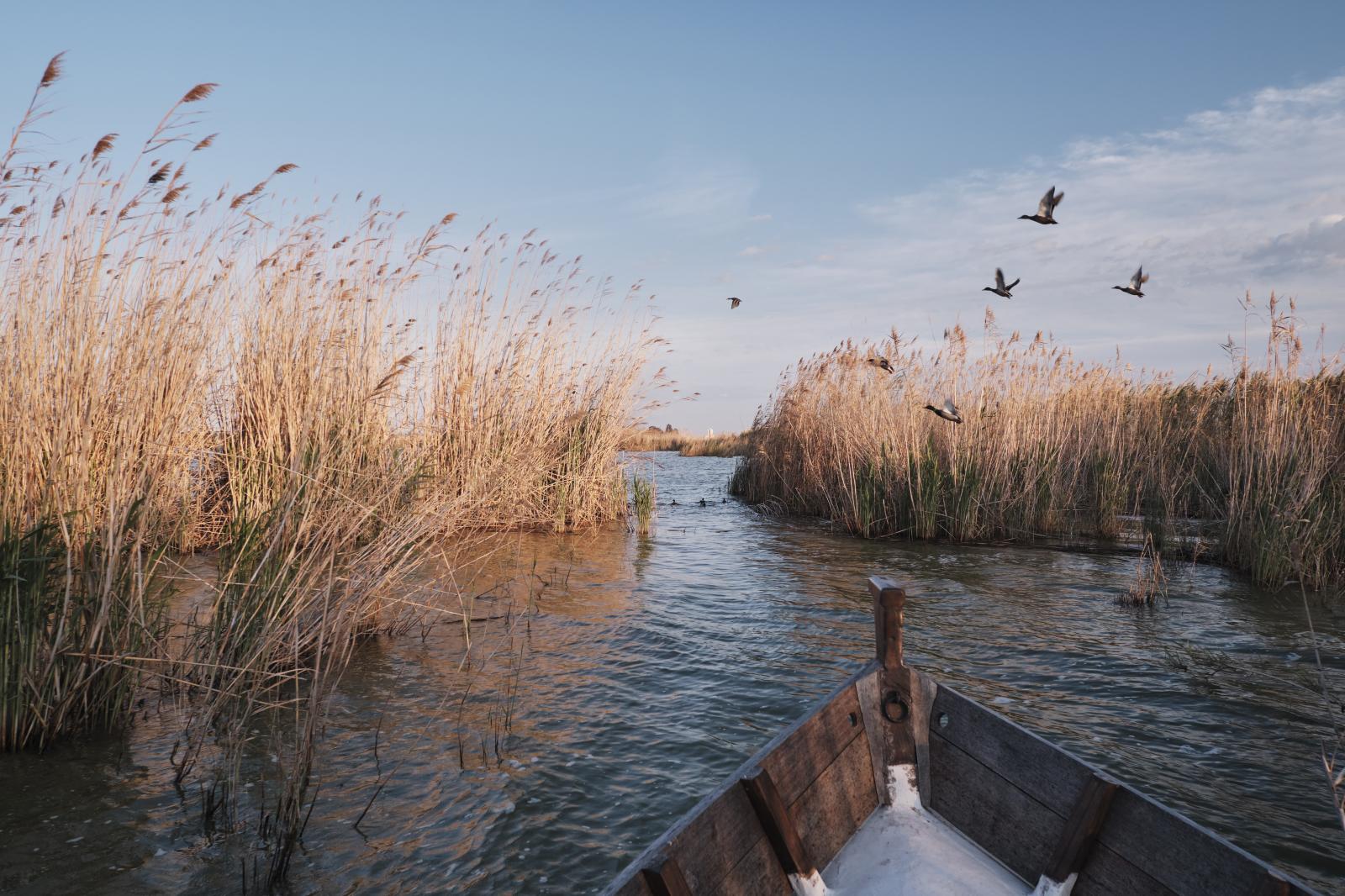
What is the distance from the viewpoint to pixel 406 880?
99.7 inches

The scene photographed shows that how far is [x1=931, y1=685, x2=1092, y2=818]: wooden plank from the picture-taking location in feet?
7.76

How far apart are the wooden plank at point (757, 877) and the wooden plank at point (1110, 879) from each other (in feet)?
2.75

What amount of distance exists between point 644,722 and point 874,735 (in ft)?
4.81

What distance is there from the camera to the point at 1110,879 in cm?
219

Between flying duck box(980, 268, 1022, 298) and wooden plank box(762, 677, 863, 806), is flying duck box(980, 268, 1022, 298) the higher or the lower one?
the higher one

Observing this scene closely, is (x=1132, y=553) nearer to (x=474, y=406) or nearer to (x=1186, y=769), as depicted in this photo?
(x=1186, y=769)

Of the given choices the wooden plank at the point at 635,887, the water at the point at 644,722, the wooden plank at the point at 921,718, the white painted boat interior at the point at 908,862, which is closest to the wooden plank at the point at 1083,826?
the white painted boat interior at the point at 908,862

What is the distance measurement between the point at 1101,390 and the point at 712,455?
1159 inches

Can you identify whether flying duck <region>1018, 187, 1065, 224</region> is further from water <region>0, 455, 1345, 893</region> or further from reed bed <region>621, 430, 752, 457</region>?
reed bed <region>621, 430, 752, 457</region>

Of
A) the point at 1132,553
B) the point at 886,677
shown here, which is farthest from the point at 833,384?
the point at 886,677

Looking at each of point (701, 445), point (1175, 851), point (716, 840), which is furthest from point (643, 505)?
point (701, 445)

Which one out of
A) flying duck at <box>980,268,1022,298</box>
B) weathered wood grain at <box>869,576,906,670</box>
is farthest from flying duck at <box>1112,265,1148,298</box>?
weathered wood grain at <box>869,576,906,670</box>

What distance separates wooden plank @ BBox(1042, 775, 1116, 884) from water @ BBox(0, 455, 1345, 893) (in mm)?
1147

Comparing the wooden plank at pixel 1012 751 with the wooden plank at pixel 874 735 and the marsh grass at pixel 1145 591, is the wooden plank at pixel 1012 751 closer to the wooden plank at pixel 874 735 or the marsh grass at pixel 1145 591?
the wooden plank at pixel 874 735
